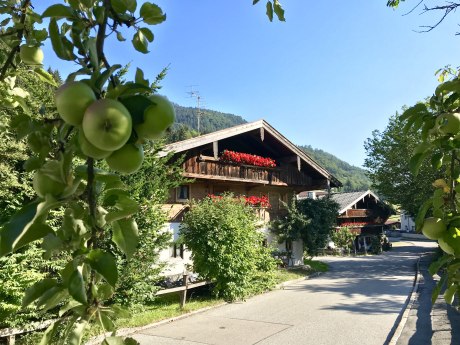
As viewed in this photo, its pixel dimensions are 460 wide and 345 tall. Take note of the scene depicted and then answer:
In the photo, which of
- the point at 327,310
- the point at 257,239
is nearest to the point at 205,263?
the point at 257,239

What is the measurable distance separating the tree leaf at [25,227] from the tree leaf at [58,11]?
0.50 metres

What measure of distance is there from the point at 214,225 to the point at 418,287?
9.42 m

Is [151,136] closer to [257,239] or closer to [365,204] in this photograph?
[257,239]

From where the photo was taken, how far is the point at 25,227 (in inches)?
29.1

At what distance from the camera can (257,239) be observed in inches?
562

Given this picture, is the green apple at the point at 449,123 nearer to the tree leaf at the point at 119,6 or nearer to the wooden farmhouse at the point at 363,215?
the tree leaf at the point at 119,6

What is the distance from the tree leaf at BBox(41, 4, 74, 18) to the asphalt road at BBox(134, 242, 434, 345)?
8454 millimetres

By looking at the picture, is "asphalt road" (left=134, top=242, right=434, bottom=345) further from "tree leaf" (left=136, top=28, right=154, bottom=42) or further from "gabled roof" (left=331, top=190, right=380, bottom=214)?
"gabled roof" (left=331, top=190, right=380, bottom=214)

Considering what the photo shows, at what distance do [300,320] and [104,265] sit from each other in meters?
10.7

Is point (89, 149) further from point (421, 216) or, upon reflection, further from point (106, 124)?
point (421, 216)

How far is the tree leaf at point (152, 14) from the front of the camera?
1.10 m

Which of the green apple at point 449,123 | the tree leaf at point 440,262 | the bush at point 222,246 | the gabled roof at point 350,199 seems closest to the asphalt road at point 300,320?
the bush at point 222,246

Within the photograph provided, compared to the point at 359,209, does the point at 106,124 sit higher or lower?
lower

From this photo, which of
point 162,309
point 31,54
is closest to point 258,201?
point 162,309
